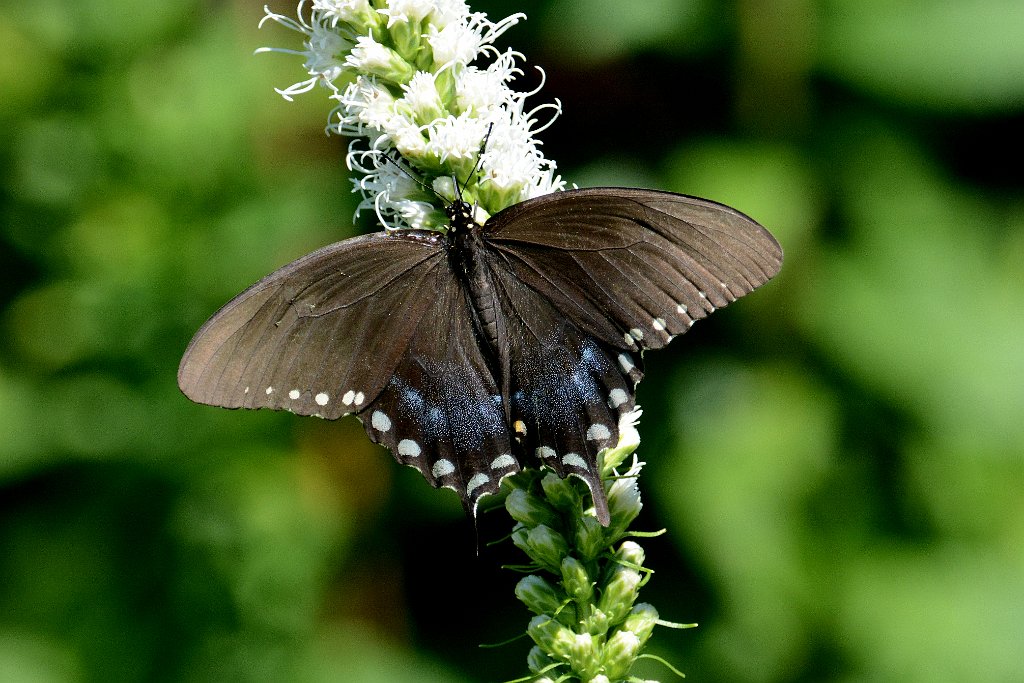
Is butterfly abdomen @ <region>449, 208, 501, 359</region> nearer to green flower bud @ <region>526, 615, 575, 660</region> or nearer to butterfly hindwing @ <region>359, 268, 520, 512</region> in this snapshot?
butterfly hindwing @ <region>359, 268, 520, 512</region>

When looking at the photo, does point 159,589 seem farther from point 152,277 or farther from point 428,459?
point 428,459

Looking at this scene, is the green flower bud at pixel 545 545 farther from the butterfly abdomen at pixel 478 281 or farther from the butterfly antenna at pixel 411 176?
the butterfly antenna at pixel 411 176

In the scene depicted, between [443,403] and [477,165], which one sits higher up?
[477,165]

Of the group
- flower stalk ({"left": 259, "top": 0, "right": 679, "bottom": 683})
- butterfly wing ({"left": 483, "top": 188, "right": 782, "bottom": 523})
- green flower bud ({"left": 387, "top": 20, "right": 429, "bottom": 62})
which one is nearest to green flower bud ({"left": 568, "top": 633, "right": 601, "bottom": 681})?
flower stalk ({"left": 259, "top": 0, "right": 679, "bottom": 683})

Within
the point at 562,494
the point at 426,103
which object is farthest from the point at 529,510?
the point at 426,103

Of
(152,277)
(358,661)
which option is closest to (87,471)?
(152,277)

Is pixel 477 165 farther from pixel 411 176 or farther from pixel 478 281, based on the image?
pixel 478 281

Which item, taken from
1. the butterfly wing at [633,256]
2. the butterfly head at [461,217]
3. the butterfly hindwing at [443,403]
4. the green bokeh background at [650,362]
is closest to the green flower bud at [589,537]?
the butterfly hindwing at [443,403]
